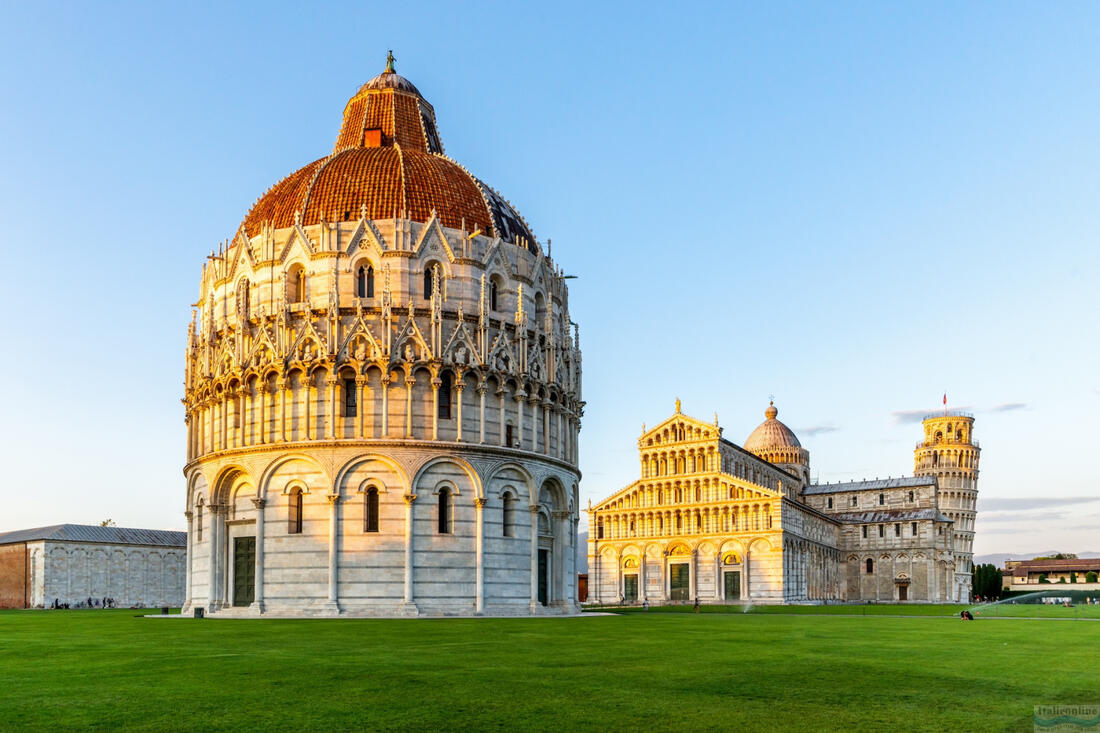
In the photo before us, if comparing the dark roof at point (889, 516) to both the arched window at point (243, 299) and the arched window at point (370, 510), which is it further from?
the arched window at point (243, 299)

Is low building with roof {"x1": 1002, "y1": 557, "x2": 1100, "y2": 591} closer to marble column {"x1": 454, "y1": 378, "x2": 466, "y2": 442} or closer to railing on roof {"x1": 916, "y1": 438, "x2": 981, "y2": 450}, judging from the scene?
railing on roof {"x1": 916, "y1": 438, "x2": 981, "y2": 450}

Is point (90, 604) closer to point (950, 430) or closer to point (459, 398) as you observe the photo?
point (459, 398)

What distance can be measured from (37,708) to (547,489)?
4321 centimetres

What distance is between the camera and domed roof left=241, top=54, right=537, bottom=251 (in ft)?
182

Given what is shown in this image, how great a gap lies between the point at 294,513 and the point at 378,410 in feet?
21.4

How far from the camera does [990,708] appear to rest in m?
14.0

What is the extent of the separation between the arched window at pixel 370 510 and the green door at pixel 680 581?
72.1 metres

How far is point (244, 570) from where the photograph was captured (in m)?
52.2

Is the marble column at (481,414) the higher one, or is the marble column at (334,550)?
the marble column at (481,414)

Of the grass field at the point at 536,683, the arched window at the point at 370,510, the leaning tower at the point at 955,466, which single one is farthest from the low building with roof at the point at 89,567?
the leaning tower at the point at 955,466

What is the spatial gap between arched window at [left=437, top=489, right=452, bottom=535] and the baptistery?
0.10 metres

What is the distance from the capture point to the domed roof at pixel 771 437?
15388 cm

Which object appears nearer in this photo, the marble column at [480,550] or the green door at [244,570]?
the marble column at [480,550]

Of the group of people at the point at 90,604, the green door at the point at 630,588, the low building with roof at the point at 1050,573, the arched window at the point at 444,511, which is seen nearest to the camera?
the arched window at the point at 444,511
